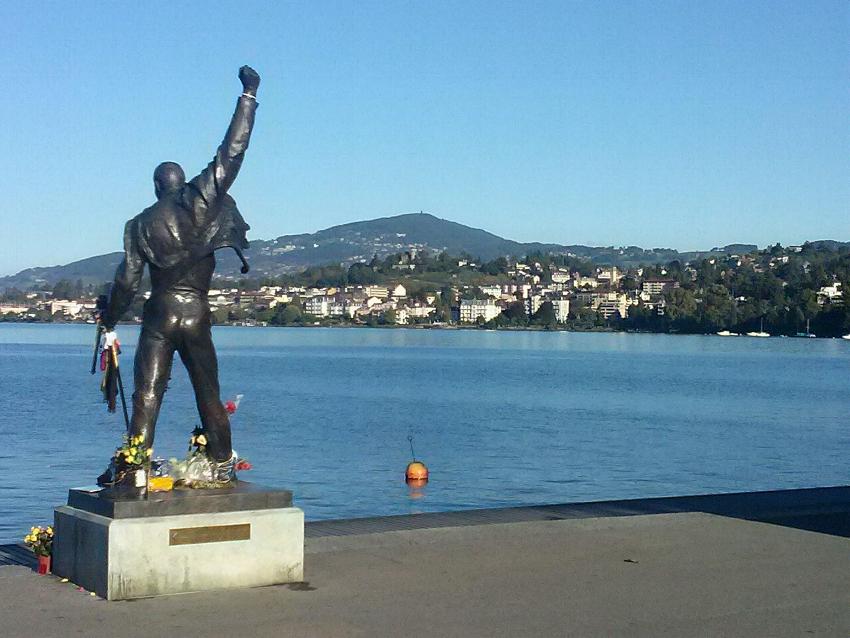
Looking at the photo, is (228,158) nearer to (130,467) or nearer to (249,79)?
(249,79)

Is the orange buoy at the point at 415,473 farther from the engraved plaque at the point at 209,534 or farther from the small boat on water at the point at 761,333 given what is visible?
the small boat on water at the point at 761,333

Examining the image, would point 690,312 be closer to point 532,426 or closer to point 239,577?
point 532,426

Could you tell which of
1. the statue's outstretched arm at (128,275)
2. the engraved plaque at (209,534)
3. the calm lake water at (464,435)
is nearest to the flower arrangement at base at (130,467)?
the engraved plaque at (209,534)

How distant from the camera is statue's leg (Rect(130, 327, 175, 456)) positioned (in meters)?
9.87

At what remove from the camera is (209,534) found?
30.2ft

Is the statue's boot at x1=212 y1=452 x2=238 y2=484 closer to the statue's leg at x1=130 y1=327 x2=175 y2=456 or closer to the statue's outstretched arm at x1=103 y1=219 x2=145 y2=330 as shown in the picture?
the statue's leg at x1=130 y1=327 x2=175 y2=456

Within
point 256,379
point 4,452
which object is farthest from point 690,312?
point 4,452

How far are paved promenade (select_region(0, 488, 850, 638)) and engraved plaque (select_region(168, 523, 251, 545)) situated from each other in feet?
1.22

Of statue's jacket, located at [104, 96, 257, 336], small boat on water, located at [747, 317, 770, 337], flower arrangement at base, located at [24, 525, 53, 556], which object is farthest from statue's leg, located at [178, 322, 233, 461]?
small boat on water, located at [747, 317, 770, 337]

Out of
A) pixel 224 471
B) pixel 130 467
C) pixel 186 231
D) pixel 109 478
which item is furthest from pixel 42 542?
pixel 186 231

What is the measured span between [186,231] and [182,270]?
0.96 ft

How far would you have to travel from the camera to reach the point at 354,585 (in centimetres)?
952

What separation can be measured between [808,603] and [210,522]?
4.05m

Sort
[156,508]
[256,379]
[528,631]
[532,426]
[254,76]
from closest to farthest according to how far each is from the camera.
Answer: [528,631], [156,508], [254,76], [532,426], [256,379]
